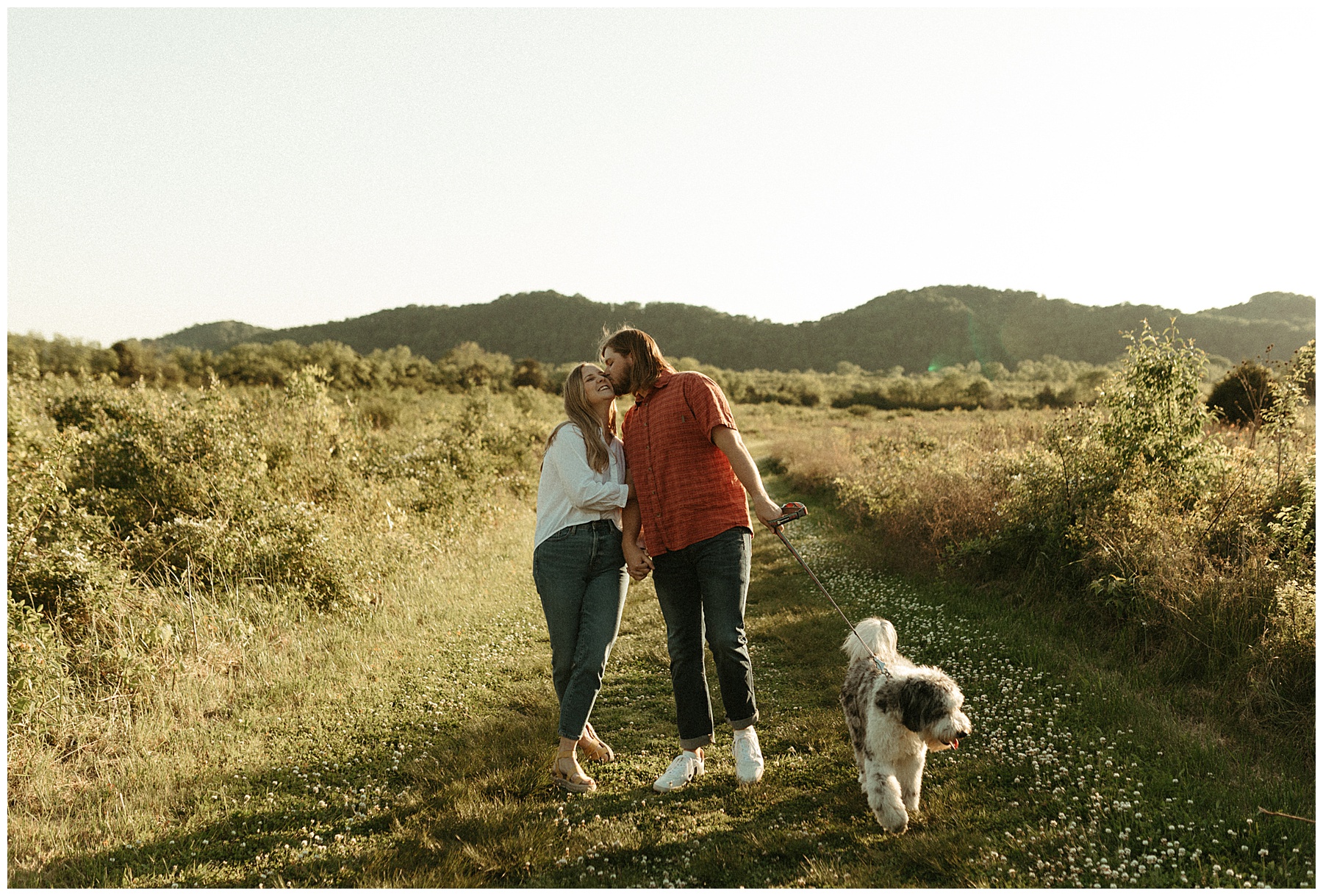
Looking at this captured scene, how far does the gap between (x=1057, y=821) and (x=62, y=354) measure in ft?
129

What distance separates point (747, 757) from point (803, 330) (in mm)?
119975

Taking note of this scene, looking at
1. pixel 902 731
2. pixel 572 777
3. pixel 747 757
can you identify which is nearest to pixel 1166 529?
pixel 902 731

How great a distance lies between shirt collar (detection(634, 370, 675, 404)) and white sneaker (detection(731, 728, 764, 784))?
206 cm

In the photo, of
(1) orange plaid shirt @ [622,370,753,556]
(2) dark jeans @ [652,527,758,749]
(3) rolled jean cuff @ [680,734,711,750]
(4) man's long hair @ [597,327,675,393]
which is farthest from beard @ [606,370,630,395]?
(3) rolled jean cuff @ [680,734,711,750]

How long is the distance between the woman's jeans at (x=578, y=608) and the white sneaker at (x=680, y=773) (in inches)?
21.9

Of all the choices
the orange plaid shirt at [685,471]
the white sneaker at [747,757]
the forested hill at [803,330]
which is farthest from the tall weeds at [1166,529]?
the forested hill at [803,330]

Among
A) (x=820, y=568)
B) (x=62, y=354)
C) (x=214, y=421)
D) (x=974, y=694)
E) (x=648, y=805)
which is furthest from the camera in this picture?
(x=62, y=354)

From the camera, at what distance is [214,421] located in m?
7.71

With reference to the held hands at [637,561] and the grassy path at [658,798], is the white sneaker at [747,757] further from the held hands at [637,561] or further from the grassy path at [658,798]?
the held hands at [637,561]

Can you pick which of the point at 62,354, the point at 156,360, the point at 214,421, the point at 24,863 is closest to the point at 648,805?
the point at 24,863

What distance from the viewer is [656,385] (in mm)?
4090

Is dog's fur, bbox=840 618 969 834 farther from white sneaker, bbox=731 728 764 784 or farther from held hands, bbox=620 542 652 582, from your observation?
held hands, bbox=620 542 652 582

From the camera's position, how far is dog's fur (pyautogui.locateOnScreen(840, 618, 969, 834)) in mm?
3305

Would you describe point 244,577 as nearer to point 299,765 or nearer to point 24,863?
point 299,765
